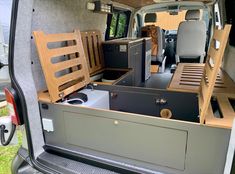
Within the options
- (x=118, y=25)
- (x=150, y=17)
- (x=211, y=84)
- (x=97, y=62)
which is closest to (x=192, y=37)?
(x=150, y=17)

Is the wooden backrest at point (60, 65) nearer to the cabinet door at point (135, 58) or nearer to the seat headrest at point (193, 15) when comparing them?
the cabinet door at point (135, 58)

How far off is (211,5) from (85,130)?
2.98 meters

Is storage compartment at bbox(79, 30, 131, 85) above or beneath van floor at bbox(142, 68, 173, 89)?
above

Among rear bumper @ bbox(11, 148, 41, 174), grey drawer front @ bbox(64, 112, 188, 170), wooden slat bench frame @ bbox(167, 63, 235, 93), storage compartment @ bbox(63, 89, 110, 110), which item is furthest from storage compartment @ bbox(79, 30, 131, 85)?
rear bumper @ bbox(11, 148, 41, 174)

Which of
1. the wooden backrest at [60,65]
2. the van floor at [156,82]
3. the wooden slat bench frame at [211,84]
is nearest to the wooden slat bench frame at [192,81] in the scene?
the wooden slat bench frame at [211,84]

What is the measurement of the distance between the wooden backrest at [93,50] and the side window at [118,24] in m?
0.70

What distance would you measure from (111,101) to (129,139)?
2.11 ft

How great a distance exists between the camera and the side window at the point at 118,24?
9.55ft

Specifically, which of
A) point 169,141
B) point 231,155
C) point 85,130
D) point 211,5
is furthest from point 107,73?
point 211,5

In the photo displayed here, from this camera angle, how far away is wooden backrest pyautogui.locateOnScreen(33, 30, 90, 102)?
122cm

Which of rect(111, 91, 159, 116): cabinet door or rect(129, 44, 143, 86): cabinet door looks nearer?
rect(111, 91, 159, 116): cabinet door

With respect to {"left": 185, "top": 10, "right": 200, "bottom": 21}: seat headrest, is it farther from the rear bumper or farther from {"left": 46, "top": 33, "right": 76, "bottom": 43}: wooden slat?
the rear bumper

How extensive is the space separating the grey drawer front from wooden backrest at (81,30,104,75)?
945 millimetres

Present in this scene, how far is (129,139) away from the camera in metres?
1.00
